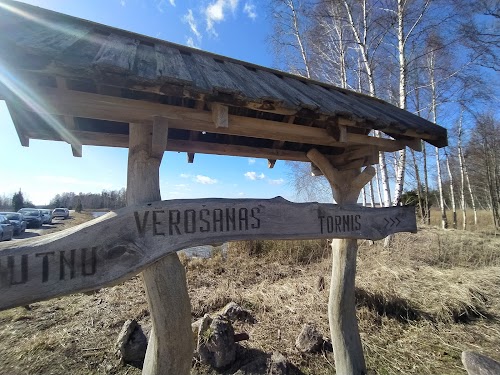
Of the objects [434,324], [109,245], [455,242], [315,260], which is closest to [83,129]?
[109,245]

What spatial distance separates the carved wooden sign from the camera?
125 cm

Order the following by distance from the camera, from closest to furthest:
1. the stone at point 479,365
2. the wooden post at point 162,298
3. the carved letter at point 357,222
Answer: the wooden post at point 162,298, the stone at point 479,365, the carved letter at point 357,222

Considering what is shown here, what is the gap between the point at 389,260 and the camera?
21.6ft

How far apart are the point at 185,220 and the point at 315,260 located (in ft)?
24.3

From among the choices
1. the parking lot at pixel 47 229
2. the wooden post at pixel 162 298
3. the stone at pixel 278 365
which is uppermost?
the wooden post at pixel 162 298

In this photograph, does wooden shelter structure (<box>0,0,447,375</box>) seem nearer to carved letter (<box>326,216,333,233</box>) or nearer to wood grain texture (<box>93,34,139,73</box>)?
wood grain texture (<box>93,34,139,73</box>)

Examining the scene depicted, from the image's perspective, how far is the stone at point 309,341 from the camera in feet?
11.6

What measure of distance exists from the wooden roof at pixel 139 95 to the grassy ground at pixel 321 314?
2711mm

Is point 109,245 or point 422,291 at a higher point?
point 109,245

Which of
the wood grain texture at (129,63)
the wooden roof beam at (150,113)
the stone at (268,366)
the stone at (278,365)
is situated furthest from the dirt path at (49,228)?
the wooden roof beam at (150,113)

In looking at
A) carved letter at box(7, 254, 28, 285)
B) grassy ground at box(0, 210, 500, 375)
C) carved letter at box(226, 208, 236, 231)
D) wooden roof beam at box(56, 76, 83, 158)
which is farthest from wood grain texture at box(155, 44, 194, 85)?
grassy ground at box(0, 210, 500, 375)

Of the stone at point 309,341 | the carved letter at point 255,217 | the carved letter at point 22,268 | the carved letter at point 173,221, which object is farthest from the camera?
the stone at point 309,341

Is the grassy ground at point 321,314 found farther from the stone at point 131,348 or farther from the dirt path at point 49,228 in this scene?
the dirt path at point 49,228

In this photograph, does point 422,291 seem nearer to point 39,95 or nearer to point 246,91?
point 246,91
